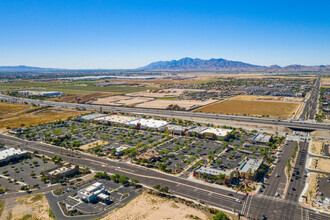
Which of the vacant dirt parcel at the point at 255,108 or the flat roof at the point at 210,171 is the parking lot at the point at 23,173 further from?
the vacant dirt parcel at the point at 255,108

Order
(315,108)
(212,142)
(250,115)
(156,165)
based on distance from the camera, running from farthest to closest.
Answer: (315,108)
(250,115)
(212,142)
(156,165)

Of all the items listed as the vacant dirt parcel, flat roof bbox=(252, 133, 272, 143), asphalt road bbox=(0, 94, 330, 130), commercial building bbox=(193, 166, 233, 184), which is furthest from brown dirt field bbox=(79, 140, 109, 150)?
the vacant dirt parcel

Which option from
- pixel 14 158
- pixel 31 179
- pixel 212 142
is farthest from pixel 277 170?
pixel 14 158

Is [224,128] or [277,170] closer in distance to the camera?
[277,170]

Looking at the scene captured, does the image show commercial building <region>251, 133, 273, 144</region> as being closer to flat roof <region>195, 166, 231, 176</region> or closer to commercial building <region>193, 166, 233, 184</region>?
flat roof <region>195, 166, 231, 176</region>

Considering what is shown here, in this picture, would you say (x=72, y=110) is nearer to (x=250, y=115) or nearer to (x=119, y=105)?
(x=119, y=105)

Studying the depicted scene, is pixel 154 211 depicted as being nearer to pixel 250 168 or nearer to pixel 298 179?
pixel 250 168
